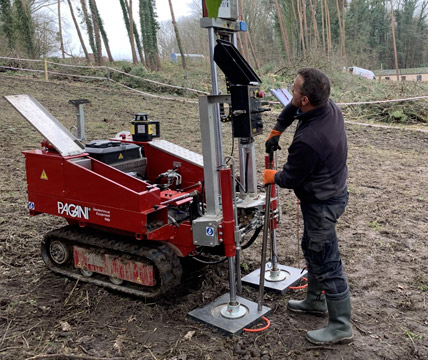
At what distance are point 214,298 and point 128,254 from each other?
85cm

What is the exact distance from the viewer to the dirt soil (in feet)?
10.6

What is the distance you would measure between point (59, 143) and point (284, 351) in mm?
2617

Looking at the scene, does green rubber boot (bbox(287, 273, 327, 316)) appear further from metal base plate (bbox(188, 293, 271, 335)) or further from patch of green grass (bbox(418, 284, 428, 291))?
patch of green grass (bbox(418, 284, 428, 291))

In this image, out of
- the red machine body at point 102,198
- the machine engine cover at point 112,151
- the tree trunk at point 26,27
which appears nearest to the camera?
the red machine body at point 102,198

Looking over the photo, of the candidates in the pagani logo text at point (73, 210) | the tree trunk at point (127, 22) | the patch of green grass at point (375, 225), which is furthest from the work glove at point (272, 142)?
the tree trunk at point (127, 22)

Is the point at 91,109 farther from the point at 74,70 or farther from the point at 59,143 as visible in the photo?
the point at 59,143

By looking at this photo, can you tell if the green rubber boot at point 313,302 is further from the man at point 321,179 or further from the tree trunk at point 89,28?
the tree trunk at point 89,28

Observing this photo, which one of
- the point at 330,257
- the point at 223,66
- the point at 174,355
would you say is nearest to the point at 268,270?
the point at 330,257

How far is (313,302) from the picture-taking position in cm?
371

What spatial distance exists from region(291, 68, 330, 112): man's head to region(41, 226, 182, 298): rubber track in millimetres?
1699

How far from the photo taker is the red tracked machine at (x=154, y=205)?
3396mm

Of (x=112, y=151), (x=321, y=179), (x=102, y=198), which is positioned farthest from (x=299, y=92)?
(x=112, y=151)

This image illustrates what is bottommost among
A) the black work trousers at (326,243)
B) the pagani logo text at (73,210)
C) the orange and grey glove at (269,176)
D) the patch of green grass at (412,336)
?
the patch of green grass at (412,336)

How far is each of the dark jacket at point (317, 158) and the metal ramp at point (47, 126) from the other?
77.9 inches
